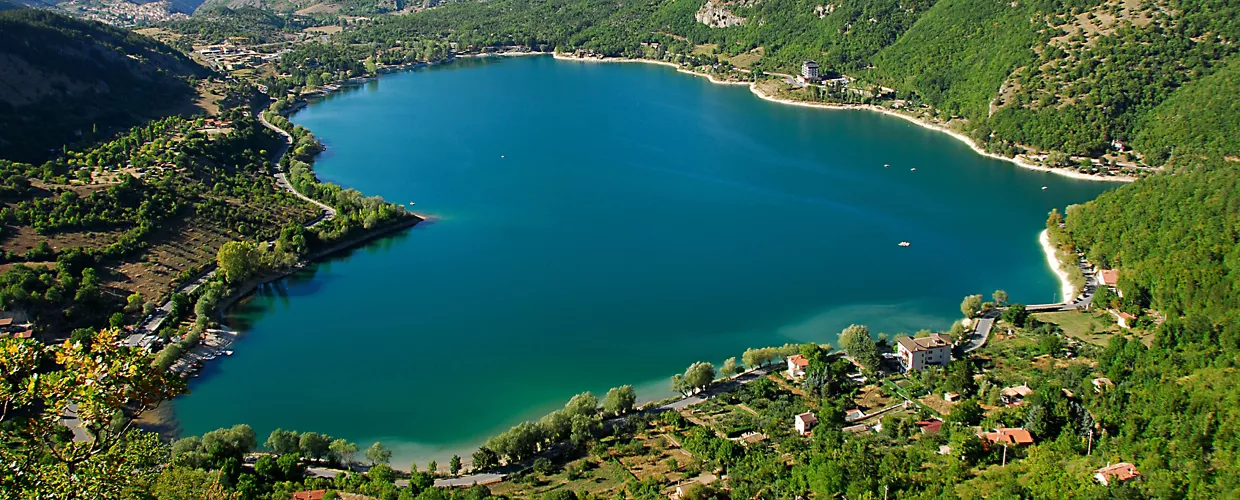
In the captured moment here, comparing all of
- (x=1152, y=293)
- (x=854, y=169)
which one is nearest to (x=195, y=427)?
(x=1152, y=293)

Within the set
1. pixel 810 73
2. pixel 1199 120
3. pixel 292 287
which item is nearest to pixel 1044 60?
pixel 1199 120

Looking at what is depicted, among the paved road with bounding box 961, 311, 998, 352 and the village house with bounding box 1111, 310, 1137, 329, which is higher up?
the village house with bounding box 1111, 310, 1137, 329

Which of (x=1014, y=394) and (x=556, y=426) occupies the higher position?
(x=1014, y=394)

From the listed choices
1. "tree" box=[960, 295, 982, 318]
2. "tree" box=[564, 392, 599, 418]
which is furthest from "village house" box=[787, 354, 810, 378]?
"tree" box=[960, 295, 982, 318]

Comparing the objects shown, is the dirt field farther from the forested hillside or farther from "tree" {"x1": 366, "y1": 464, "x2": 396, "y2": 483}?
"tree" {"x1": 366, "y1": 464, "x2": 396, "y2": 483}

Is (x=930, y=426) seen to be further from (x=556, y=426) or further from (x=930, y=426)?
(x=556, y=426)

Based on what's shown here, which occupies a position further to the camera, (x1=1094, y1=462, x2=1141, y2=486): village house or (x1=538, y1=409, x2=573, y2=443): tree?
(x1=538, y1=409, x2=573, y2=443): tree
